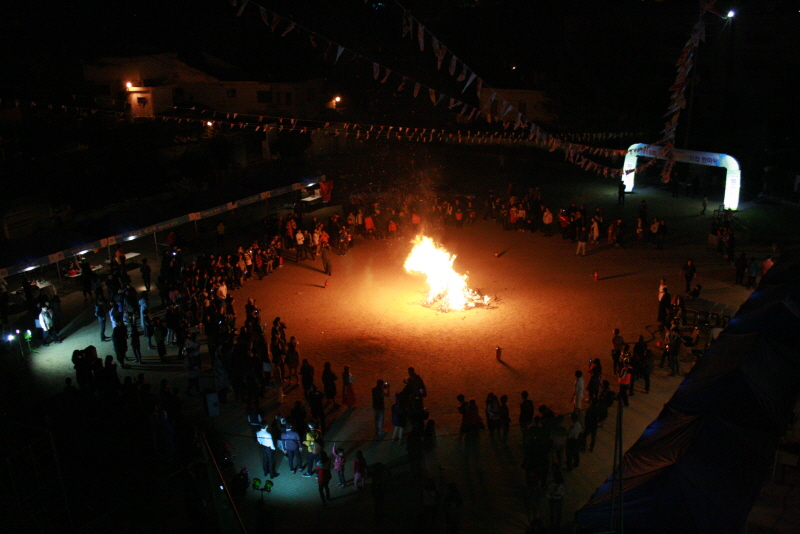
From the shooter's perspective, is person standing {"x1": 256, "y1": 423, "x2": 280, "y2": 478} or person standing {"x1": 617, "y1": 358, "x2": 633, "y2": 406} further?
person standing {"x1": 617, "y1": 358, "x2": 633, "y2": 406}

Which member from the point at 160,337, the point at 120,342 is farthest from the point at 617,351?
the point at 120,342

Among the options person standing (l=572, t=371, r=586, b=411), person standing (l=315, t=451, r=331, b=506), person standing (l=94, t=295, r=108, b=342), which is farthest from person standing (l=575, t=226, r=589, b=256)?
person standing (l=94, t=295, r=108, b=342)

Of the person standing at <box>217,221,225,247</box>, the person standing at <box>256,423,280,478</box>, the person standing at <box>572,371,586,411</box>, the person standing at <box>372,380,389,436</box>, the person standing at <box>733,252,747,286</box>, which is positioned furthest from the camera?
the person standing at <box>217,221,225,247</box>

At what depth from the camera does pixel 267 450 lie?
10.2 m

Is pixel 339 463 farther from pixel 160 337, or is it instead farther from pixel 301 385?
pixel 160 337

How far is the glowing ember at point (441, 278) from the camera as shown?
18.2 m

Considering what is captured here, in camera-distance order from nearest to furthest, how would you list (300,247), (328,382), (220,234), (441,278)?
(328,382) < (441,278) < (300,247) < (220,234)

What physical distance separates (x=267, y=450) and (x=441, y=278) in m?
10.1

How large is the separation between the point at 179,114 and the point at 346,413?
88.0ft

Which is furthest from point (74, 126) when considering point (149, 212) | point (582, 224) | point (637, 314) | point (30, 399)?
point (637, 314)

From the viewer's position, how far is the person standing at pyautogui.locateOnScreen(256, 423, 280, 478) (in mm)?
10117

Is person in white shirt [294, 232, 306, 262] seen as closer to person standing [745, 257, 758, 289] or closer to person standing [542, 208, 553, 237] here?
person standing [542, 208, 553, 237]

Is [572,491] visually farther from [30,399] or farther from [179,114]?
[179,114]

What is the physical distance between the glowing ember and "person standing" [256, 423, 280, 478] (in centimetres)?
846
